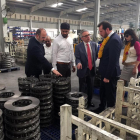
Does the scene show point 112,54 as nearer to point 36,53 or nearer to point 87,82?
point 87,82

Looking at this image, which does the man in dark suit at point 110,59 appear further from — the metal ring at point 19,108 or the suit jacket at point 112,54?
the metal ring at point 19,108

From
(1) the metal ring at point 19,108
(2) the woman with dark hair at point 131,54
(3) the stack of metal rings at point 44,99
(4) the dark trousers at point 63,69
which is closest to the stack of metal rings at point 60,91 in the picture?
(3) the stack of metal rings at point 44,99

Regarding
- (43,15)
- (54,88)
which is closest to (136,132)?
(54,88)

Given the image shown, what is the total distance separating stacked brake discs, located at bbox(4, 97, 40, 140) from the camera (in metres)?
1.69

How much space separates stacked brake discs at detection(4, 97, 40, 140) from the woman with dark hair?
6.19ft

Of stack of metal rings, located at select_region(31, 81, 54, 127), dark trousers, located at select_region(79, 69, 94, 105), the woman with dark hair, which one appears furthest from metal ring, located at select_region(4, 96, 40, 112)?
the woman with dark hair

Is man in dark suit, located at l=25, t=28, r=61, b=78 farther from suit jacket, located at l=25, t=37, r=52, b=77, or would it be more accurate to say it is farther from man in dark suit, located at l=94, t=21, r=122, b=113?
man in dark suit, located at l=94, t=21, r=122, b=113

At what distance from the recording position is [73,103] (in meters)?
2.34

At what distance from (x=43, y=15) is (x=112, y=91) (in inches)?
624

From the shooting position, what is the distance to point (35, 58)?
2.76 metres

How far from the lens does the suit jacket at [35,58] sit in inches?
104

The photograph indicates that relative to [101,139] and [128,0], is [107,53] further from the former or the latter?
[128,0]

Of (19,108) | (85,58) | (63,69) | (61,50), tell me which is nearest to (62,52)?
(61,50)

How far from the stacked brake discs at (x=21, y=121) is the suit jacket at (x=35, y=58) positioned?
3.27ft
